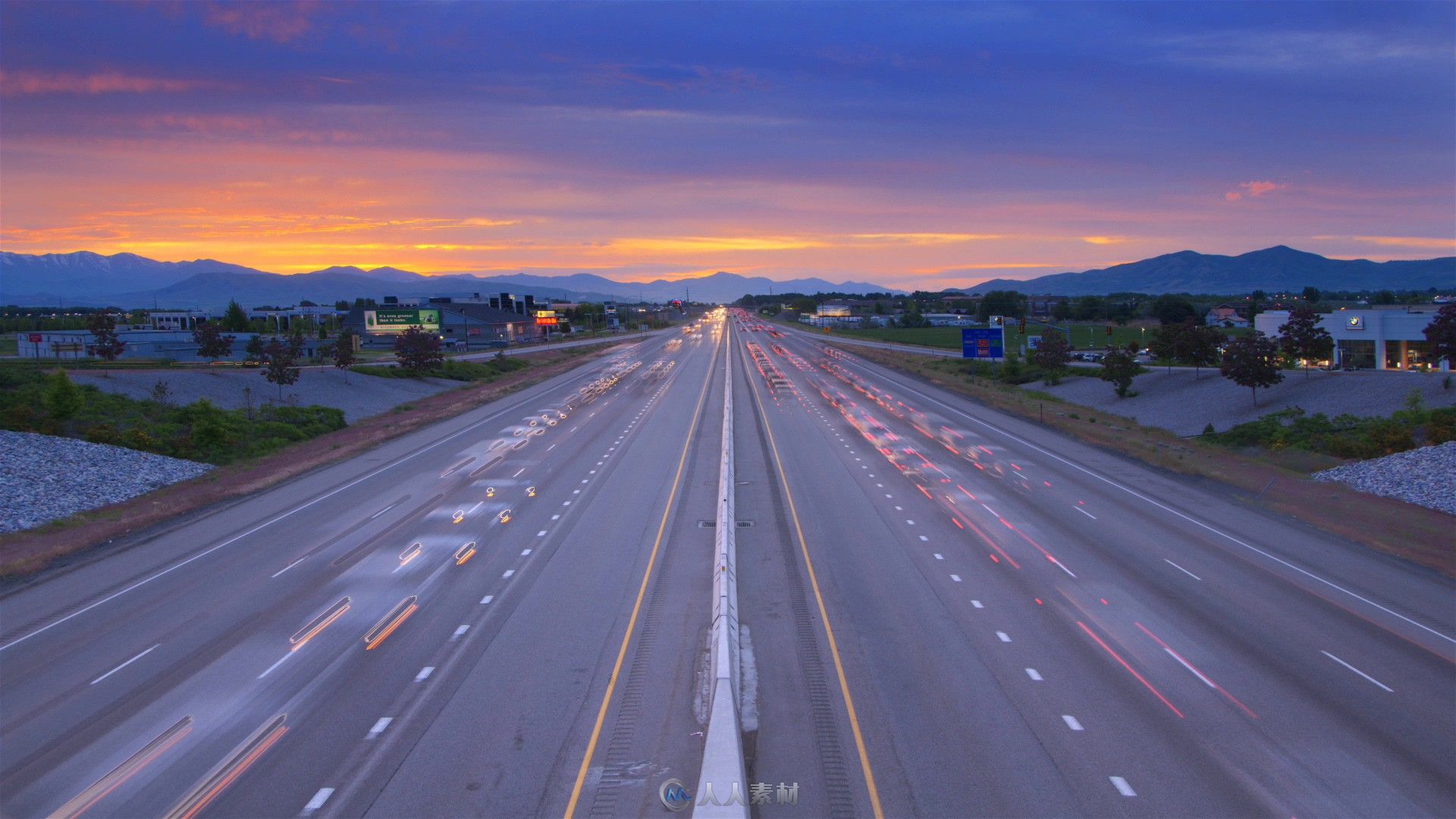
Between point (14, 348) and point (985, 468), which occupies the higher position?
point (14, 348)

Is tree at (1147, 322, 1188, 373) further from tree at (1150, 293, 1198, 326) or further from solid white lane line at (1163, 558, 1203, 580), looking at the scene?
tree at (1150, 293, 1198, 326)

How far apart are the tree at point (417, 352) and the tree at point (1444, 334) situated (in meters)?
62.4

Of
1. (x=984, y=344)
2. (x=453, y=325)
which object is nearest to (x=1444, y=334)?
(x=984, y=344)

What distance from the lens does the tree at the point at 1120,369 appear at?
59.8 metres

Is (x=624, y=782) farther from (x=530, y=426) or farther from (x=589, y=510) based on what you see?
(x=530, y=426)

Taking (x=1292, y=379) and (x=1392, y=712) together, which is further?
(x=1292, y=379)

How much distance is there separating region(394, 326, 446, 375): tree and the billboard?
100 feet

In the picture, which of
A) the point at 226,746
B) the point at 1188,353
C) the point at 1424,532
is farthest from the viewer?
the point at 1188,353

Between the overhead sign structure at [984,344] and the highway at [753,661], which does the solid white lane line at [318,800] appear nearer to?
the highway at [753,661]

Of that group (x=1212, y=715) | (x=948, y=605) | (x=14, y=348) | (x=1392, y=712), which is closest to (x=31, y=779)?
(x=948, y=605)

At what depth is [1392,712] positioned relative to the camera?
42.0 ft

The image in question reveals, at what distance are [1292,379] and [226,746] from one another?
193ft

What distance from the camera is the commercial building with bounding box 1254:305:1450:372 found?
189 ft

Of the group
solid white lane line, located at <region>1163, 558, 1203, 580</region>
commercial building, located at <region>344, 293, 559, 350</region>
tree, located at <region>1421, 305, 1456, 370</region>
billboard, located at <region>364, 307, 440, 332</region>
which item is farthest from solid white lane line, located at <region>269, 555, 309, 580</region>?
billboard, located at <region>364, 307, 440, 332</region>
